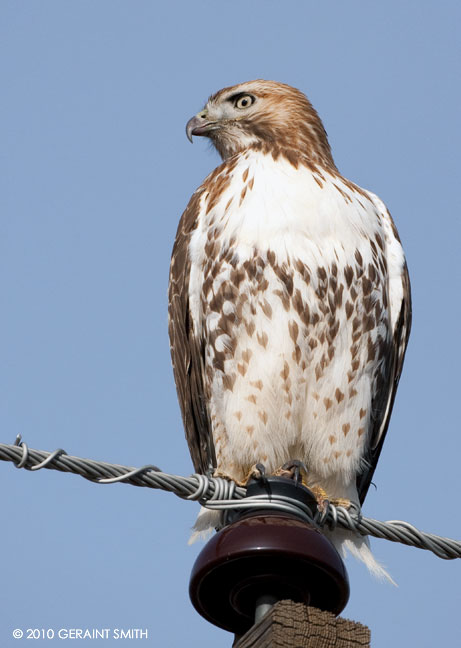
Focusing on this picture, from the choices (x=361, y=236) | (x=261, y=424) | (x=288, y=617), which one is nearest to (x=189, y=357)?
(x=261, y=424)

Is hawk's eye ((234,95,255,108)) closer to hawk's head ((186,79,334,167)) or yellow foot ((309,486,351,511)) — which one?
hawk's head ((186,79,334,167))

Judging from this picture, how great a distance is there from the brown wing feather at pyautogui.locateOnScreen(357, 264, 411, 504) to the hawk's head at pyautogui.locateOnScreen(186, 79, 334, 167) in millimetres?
1095

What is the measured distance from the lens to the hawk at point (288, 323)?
6.36 meters

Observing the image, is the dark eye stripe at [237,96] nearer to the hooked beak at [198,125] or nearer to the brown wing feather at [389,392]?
the hooked beak at [198,125]

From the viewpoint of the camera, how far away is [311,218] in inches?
259

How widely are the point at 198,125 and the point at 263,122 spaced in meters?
0.53

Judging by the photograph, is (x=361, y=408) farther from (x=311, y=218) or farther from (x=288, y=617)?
(x=288, y=617)

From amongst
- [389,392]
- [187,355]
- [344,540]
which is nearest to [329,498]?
[344,540]

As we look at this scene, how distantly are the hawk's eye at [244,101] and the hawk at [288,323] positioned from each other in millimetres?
961

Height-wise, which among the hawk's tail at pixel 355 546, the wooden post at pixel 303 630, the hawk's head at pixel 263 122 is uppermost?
the hawk's head at pixel 263 122

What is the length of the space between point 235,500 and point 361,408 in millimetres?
2140

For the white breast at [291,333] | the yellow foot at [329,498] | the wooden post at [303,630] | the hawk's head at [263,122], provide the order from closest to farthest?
the wooden post at [303,630]
the yellow foot at [329,498]
the white breast at [291,333]
the hawk's head at [263,122]

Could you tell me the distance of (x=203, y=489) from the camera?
179 inches

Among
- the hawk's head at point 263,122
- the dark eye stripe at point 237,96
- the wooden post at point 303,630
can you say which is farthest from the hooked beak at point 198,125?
the wooden post at point 303,630
